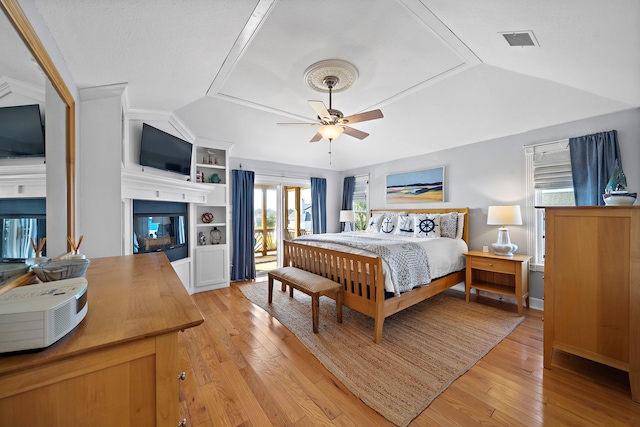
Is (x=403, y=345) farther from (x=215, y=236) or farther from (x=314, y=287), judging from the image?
(x=215, y=236)

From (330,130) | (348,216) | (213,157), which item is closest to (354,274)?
(330,130)

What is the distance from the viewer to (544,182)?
10.6ft

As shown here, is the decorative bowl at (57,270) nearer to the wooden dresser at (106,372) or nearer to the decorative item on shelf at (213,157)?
the wooden dresser at (106,372)

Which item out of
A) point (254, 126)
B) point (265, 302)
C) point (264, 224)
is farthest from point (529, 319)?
point (264, 224)

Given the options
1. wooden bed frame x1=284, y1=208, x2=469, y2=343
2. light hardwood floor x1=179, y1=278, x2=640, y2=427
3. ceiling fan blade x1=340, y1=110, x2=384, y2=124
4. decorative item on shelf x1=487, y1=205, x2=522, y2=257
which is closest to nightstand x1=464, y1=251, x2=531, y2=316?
decorative item on shelf x1=487, y1=205, x2=522, y2=257

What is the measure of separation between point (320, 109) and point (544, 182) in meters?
3.05

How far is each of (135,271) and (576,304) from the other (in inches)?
121

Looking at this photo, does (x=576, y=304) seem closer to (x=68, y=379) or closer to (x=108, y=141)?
(x=68, y=379)

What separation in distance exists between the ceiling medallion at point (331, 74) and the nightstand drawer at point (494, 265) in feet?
9.17

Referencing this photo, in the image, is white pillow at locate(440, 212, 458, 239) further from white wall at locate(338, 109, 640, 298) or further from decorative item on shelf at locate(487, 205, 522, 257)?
decorative item on shelf at locate(487, 205, 522, 257)

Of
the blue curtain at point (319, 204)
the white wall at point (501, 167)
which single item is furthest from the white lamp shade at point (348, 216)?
the white wall at point (501, 167)

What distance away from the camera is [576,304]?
193 cm

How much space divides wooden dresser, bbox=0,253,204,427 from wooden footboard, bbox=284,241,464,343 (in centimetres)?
189

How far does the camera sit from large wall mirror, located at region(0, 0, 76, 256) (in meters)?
0.97
